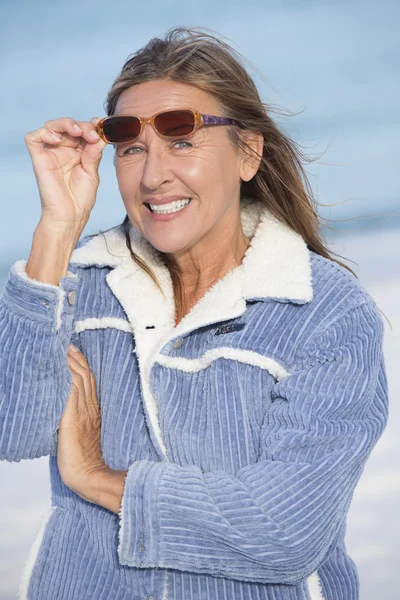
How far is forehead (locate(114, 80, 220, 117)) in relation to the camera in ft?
8.67

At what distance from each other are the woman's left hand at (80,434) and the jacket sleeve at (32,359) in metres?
0.04

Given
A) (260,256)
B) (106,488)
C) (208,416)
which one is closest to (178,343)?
(208,416)

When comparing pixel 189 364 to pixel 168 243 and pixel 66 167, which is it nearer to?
pixel 168 243

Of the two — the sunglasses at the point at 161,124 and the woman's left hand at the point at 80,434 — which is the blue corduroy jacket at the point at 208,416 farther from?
the sunglasses at the point at 161,124

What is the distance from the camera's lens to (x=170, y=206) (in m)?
2.68

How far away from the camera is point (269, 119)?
111 inches

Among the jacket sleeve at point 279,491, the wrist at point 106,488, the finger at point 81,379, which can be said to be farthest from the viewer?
the finger at point 81,379

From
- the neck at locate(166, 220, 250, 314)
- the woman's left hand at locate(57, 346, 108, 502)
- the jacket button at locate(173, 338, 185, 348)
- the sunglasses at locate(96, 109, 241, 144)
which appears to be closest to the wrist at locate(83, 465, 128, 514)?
the woman's left hand at locate(57, 346, 108, 502)

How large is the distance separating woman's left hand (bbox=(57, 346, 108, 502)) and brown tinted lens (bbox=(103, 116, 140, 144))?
1.93 ft

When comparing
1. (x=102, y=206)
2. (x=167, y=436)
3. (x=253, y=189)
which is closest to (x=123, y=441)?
(x=167, y=436)

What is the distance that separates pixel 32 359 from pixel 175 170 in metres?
0.61

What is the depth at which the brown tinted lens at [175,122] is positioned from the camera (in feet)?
8.49

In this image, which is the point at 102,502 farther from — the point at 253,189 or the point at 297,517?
the point at 253,189

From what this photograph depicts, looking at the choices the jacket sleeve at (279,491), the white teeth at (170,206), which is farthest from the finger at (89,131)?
the jacket sleeve at (279,491)
